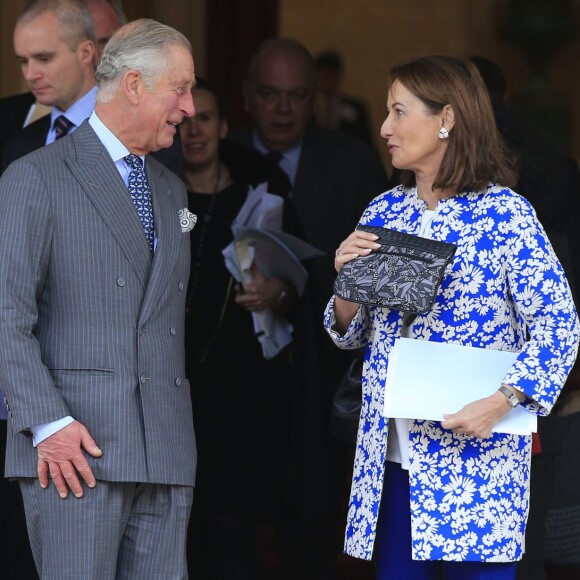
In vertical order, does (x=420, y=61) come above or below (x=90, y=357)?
above

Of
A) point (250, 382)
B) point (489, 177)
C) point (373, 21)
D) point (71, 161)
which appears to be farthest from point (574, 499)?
point (373, 21)

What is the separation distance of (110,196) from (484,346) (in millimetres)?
939

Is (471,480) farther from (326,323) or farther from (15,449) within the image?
(15,449)

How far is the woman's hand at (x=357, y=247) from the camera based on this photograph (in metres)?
3.07

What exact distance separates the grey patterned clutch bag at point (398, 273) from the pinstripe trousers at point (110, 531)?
0.66 m

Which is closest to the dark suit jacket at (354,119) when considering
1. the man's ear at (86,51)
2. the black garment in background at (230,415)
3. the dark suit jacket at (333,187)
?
the dark suit jacket at (333,187)

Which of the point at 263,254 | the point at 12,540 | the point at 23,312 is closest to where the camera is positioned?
the point at 23,312

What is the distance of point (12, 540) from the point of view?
14.8ft

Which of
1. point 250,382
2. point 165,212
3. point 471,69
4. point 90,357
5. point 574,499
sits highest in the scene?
point 471,69

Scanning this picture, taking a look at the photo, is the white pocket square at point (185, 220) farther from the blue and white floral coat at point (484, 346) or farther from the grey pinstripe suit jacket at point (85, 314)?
the blue and white floral coat at point (484, 346)

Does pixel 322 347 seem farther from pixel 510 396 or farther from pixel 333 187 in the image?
pixel 510 396

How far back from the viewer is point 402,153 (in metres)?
3.18

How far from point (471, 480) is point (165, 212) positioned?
3.21ft

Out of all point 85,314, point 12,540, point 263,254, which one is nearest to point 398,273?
point 85,314
